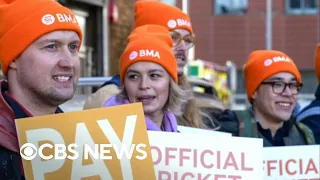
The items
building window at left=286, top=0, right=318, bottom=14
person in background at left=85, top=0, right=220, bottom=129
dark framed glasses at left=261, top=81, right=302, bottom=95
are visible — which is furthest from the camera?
building window at left=286, top=0, right=318, bottom=14

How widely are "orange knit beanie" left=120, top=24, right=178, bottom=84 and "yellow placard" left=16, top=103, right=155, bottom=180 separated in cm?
79

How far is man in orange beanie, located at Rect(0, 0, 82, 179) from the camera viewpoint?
262 cm

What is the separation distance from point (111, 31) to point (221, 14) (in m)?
26.9

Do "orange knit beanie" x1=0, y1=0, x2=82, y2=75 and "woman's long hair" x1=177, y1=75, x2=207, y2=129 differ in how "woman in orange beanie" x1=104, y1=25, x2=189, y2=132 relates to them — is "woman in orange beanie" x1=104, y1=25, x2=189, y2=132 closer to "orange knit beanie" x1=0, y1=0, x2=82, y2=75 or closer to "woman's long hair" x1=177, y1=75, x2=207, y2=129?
"woman's long hair" x1=177, y1=75, x2=207, y2=129

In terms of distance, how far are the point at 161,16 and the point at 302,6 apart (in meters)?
36.4

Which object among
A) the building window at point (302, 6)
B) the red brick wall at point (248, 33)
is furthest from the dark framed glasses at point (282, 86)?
the building window at point (302, 6)

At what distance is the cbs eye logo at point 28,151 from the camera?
2514 mm

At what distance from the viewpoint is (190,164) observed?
3.12 m

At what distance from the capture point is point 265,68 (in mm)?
4410

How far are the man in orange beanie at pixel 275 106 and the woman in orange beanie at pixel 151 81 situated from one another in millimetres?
787

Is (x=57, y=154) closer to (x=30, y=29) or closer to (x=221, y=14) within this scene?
(x=30, y=29)

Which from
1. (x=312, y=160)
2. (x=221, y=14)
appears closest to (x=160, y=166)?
(x=312, y=160)

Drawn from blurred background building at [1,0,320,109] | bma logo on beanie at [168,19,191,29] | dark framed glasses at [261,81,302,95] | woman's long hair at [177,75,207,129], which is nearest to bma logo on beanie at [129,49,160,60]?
woman's long hair at [177,75,207,129]

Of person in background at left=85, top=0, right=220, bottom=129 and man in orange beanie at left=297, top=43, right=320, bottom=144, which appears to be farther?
man in orange beanie at left=297, top=43, right=320, bottom=144
